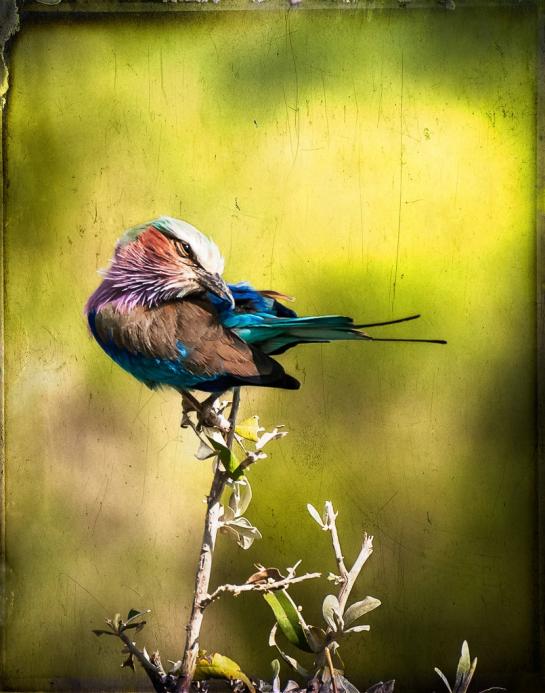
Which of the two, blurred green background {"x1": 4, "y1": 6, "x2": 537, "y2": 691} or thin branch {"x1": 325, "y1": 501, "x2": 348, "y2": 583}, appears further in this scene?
blurred green background {"x1": 4, "y1": 6, "x2": 537, "y2": 691}

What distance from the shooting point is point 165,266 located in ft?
5.38

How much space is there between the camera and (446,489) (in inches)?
73.1

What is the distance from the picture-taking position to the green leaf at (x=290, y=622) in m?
1.51

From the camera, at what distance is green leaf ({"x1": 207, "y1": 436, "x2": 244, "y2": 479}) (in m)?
1.46

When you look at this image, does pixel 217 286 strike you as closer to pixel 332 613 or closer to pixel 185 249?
pixel 185 249

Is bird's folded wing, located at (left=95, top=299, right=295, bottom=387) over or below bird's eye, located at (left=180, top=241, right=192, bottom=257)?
below

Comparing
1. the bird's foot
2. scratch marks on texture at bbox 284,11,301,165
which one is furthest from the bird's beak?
scratch marks on texture at bbox 284,11,301,165

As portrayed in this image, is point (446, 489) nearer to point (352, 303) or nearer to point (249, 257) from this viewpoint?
point (352, 303)

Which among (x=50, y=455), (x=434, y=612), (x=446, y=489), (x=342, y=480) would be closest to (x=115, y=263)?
(x=50, y=455)

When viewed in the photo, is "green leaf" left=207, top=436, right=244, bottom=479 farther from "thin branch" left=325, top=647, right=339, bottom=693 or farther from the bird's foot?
"thin branch" left=325, top=647, right=339, bottom=693

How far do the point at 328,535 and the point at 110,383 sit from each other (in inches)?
22.4

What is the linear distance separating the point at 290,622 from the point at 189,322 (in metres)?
0.56

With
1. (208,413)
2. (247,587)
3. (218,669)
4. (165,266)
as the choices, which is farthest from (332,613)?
(165,266)

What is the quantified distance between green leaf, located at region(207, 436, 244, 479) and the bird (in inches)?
4.6
